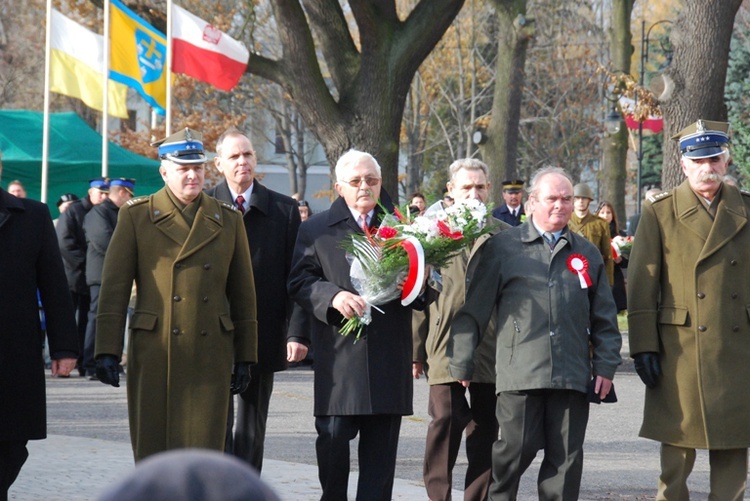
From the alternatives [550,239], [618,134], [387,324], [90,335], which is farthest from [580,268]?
[618,134]

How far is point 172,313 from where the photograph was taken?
20.8ft

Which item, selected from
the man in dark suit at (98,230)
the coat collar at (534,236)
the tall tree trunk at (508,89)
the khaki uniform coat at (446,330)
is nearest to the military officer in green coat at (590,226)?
the man in dark suit at (98,230)

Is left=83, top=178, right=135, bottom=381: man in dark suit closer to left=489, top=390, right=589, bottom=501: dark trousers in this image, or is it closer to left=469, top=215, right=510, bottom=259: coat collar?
left=469, top=215, right=510, bottom=259: coat collar

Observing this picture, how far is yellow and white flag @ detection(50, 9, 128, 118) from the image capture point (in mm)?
19281

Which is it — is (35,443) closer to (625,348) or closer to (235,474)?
(235,474)

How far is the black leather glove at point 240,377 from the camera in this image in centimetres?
662

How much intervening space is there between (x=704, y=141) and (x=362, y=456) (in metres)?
2.34

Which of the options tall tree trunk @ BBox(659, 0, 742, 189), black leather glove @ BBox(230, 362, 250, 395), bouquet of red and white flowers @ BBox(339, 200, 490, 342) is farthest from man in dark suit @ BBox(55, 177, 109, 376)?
bouquet of red and white flowers @ BBox(339, 200, 490, 342)

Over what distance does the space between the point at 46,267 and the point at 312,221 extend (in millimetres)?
1358

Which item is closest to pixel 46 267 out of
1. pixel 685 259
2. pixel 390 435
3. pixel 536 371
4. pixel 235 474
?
pixel 390 435

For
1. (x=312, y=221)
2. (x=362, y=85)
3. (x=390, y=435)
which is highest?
(x=362, y=85)

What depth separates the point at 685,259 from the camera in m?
6.59

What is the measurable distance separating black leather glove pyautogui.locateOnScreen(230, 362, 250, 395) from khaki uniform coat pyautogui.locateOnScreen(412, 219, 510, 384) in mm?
1140

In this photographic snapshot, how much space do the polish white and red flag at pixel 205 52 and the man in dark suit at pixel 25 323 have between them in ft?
39.1
